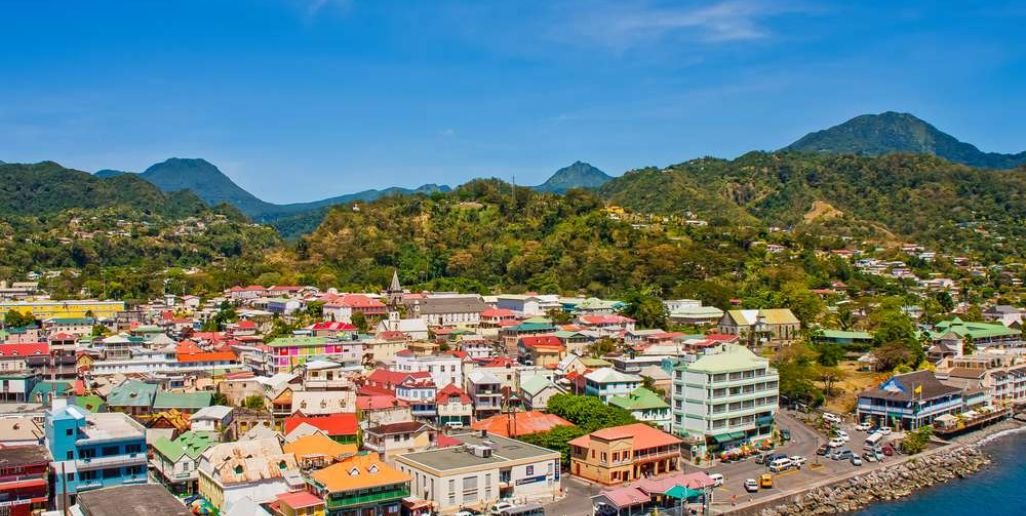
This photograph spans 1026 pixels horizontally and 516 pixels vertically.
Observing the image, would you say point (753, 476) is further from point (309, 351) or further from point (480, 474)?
point (309, 351)

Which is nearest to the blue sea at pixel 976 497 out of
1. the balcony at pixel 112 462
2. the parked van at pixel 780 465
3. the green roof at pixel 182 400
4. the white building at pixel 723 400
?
the parked van at pixel 780 465

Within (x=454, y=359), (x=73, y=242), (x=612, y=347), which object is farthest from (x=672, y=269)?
(x=73, y=242)

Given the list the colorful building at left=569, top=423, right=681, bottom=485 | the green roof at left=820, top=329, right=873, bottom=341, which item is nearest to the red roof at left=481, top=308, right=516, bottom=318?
the green roof at left=820, top=329, right=873, bottom=341

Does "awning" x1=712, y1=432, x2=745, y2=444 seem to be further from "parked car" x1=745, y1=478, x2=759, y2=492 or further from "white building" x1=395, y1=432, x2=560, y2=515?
"white building" x1=395, y1=432, x2=560, y2=515

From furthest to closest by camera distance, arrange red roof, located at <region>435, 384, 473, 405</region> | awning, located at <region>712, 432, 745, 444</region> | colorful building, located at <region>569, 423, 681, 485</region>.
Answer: red roof, located at <region>435, 384, 473, 405</region>
awning, located at <region>712, 432, 745, 444</region>
colorful building, located at <region>569, 423, 681, 485</region>

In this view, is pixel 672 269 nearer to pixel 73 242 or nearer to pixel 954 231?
pixel 954 231

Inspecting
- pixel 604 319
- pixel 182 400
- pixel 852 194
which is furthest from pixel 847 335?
pixel 852 194
